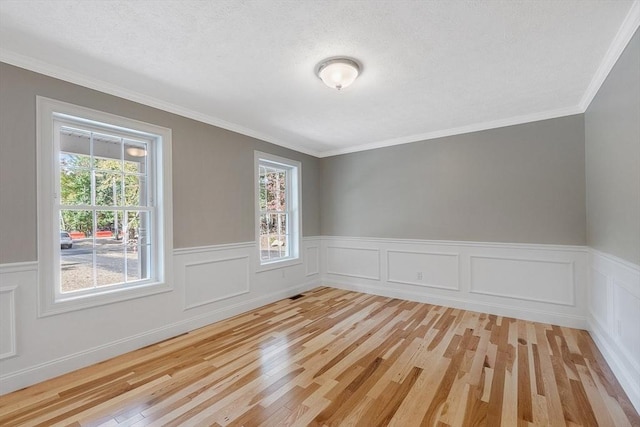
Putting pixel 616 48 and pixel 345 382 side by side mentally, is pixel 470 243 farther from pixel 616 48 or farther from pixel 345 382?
pixel 345 382

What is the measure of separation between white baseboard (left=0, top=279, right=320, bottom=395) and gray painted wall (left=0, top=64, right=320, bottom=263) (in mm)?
846

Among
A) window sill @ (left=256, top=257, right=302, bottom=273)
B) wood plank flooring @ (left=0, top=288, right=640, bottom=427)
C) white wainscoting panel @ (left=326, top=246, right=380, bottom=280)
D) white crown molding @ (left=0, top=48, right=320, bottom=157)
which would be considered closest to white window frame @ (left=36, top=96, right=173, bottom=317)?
white crown molding @ (left=0, top=48, right=320, bottom=157)

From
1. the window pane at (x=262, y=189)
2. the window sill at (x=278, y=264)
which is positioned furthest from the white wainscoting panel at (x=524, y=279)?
the window pane at (x=262, y=189)

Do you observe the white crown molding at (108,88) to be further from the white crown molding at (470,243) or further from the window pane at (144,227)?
the white crown molding at (470,243)

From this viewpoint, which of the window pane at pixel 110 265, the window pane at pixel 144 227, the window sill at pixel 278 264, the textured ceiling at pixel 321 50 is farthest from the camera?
the window sill at pixel 278 264

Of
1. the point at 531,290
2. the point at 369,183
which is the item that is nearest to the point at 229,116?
the point at 369,183

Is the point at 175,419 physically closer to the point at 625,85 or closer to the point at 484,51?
the point at 484,51

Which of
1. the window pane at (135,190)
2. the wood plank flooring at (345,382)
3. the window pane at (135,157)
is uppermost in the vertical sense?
the window pane at (135,157)

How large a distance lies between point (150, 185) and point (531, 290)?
179 inches

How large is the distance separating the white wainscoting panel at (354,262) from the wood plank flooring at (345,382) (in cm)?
150

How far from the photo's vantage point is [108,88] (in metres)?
2.62

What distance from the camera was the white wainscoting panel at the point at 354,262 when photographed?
186 inches

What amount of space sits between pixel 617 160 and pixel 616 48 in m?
0.80

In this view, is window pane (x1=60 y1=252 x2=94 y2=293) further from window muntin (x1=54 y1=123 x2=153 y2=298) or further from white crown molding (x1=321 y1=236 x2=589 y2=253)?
white crown molding (x1=321 y1=236 x2=589 y2=253)
